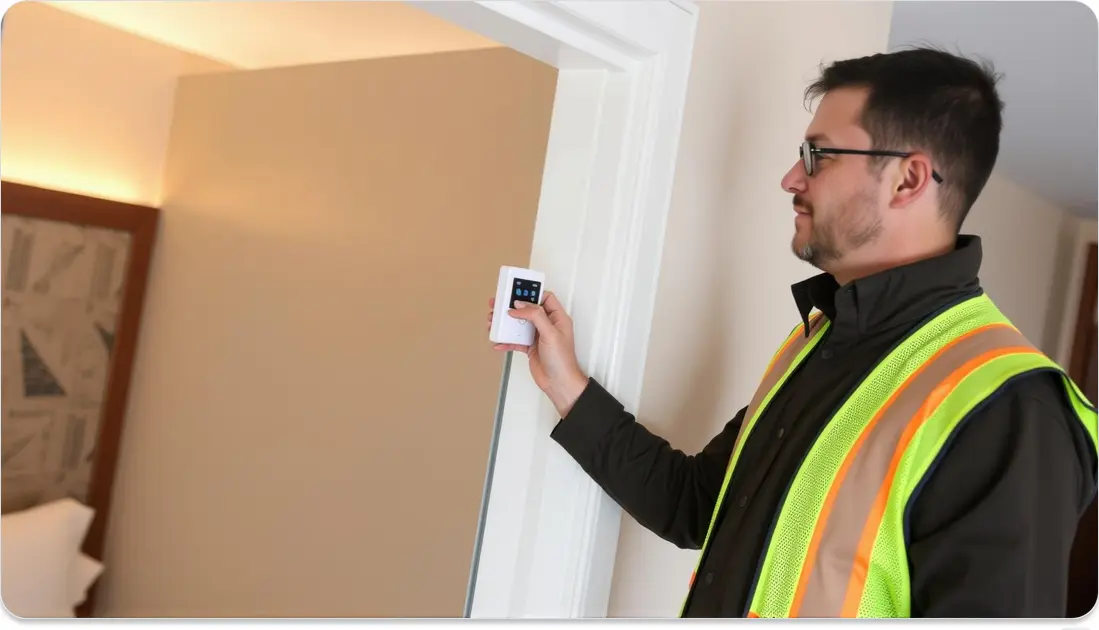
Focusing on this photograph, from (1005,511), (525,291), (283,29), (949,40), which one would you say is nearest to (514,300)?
(525,291)

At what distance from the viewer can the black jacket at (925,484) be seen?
81 centimetres

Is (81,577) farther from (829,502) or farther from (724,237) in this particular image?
(829,502)

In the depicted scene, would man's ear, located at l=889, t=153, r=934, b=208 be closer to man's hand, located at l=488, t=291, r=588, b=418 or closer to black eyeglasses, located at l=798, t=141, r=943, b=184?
black eyeglasses, located at l=798, t=141, r=943, b=184

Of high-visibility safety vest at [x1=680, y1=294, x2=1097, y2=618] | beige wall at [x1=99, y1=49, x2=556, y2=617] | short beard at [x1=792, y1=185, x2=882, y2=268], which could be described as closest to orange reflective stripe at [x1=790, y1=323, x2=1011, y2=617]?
high-visibility safety vest at [x1=680, y1=294, x2=1097, y2=618]

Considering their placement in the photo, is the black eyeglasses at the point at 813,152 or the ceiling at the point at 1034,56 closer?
the black eyeglasses at the point at 813,152

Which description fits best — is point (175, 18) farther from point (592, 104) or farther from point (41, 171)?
point (592, 104)

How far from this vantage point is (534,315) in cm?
118

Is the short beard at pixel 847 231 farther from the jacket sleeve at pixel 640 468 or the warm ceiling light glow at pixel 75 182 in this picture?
the warm ceiling light glow at pixel 75 182

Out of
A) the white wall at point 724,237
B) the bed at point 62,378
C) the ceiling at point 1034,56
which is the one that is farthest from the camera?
the bed at point 62,378

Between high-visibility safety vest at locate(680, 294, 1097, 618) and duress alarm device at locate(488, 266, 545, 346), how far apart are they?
413 millimetres

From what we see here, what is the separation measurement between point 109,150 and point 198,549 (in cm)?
167

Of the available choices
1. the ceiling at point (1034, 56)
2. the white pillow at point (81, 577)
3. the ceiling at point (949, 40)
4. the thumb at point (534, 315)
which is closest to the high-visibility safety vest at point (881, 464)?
the thumb at point (534, 315)

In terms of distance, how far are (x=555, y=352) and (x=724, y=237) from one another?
347 millimetres

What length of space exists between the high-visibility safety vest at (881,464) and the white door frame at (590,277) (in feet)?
1.09
